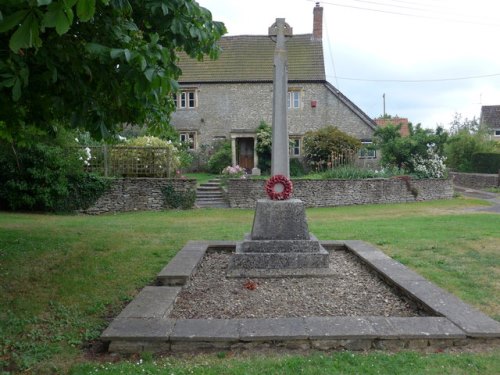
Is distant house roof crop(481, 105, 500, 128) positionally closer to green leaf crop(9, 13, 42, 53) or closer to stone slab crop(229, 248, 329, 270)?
stone slab crop(229, 248, 329, 270)

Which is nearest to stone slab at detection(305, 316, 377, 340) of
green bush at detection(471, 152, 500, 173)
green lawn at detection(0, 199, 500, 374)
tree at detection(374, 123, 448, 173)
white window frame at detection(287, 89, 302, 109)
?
green lawn at detection(0, 199, 500, 374)

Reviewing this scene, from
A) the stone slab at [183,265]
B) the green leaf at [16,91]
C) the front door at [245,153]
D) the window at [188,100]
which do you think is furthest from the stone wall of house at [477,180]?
the green leaf at [16,91]

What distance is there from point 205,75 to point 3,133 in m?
23.6

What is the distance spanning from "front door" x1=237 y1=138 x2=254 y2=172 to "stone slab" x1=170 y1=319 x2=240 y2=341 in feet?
85.0

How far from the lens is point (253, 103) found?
99.6ft

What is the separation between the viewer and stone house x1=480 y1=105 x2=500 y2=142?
176 feet

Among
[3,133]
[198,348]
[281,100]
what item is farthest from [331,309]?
[3,133]

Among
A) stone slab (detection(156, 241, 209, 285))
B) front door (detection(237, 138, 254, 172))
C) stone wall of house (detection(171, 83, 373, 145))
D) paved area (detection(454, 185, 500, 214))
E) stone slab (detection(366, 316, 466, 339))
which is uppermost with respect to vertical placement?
stone wall of house (detection(171, 83, 373, 145))

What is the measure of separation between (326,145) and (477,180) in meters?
11.4

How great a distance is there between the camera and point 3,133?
8133 millimetres

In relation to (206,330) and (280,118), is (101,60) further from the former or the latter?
(280,118)

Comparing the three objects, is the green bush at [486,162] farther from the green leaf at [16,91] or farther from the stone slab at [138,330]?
the green leaf at [16,91]

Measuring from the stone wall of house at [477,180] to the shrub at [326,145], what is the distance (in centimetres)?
728

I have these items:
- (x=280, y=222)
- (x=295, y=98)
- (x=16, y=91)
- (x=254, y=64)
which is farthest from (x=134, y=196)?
(x=254, y=64)
